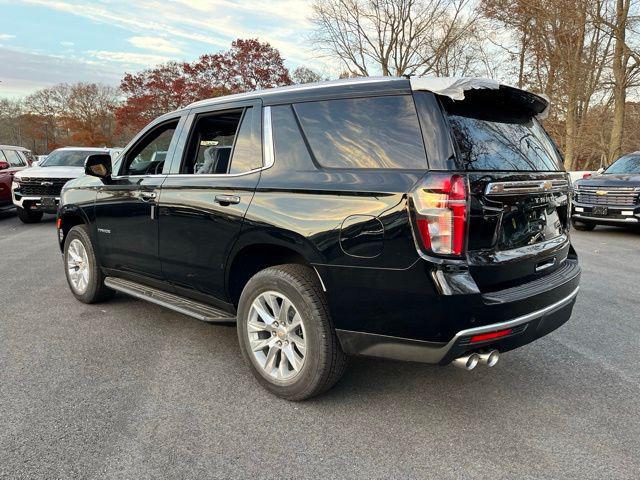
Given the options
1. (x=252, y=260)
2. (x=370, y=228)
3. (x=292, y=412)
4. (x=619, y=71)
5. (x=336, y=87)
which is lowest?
(x=292, y=412)

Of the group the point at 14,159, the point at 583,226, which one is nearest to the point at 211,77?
the point at 14,159

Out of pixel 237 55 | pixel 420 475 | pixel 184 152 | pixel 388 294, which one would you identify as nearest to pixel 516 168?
pixel 388 294

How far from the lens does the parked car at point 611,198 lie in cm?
944

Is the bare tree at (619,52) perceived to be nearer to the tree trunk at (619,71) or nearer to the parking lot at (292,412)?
the tree trunk at (619,71)

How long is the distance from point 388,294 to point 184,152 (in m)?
2.20

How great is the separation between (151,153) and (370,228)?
9.43ft

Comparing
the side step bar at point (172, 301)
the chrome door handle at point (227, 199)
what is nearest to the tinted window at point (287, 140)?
the chrome door handle at point (227, 199)

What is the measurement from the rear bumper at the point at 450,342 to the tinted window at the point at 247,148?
1.29 m

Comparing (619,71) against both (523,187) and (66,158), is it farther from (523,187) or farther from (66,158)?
(523,187)

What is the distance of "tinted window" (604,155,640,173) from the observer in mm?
10531

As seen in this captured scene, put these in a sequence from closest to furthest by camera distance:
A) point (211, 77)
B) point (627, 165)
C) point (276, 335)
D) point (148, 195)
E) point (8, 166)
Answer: point (276, 335)
point (148, 195)
point (627, 165)
point (8, 166)
point (211, 77)

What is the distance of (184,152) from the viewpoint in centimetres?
385

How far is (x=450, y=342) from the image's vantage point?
94.8 inches

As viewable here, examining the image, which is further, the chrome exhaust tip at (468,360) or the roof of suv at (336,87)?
the roof of suv at (336,87)
